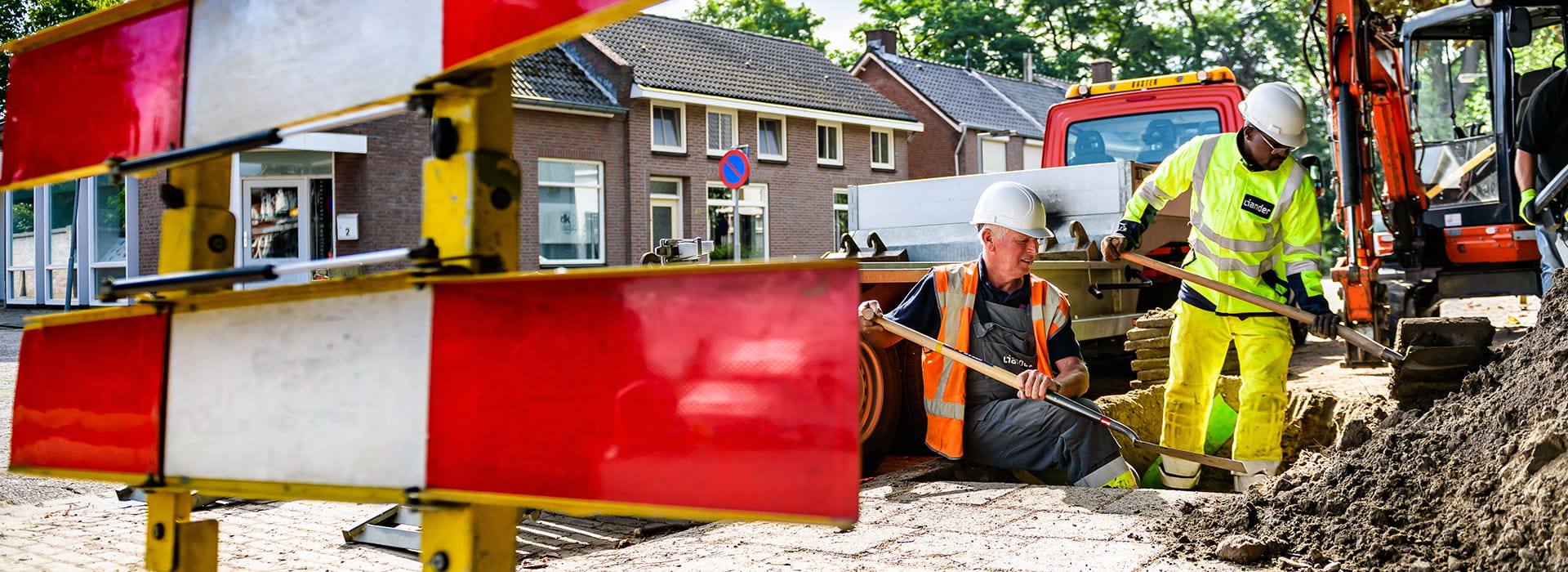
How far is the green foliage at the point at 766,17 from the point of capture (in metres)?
51.6

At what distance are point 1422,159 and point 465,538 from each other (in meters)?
10.2

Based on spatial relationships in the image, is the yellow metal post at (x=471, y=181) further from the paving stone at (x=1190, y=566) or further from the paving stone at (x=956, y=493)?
the paving stone at (x=956, y=493)

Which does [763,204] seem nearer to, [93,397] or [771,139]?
[771,139]

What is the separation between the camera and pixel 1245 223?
5.54 metres

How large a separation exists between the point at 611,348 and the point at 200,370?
89cm

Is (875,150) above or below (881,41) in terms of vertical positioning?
below

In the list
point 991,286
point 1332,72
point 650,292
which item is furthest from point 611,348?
point 1332,72

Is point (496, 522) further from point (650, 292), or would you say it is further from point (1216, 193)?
point (1216, 193)

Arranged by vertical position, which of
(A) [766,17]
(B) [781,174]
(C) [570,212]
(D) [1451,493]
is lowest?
(D) [1451,493]

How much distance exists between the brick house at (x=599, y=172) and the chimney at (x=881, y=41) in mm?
6541

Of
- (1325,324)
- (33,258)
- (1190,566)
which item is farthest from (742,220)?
(1190,566)

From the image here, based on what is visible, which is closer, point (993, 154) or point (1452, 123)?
point (1452, 123)

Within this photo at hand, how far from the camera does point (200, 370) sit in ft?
6.94

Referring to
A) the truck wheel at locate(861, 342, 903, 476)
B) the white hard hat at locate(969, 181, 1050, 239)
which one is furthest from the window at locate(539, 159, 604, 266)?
the white hard hat at locate(969, 181, 1050, 239)
